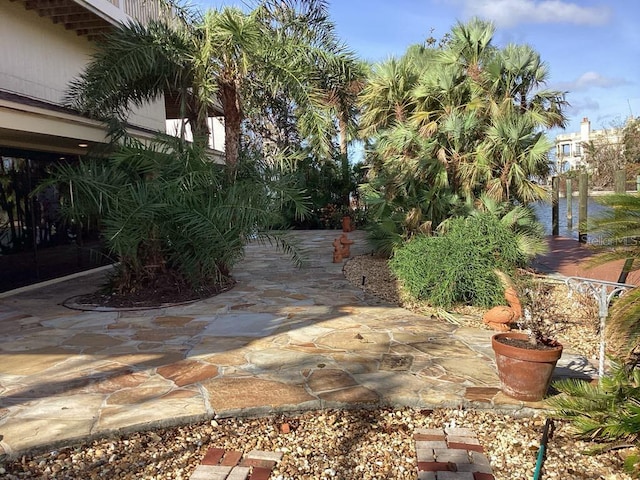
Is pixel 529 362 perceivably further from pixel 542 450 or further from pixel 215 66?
pixel 215 66

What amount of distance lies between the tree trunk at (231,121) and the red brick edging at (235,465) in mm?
6198

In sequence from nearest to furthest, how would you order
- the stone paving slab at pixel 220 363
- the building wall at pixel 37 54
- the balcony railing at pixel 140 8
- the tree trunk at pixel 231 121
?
the stone paving slab at pixel 220 363 → the building wall at pixel 37 54 → the tree trunk at pixel 231 121 → the balcony railing at pixel 140 8

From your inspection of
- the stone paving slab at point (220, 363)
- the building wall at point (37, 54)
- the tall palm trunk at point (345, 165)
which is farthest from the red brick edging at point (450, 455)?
the tall palm trunk at point (345, 165)

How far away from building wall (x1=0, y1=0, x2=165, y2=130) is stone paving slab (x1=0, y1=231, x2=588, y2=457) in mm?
4183

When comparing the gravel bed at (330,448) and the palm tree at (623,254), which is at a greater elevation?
the palm tree at (623,254)

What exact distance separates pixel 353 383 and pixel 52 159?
330 inches

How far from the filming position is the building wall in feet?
28.3

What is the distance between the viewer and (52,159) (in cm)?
966

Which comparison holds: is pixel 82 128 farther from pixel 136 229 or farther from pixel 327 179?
pixel 327 179

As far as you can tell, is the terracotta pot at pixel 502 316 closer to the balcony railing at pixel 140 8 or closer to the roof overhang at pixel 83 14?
the roof overhang at pixel 83 14

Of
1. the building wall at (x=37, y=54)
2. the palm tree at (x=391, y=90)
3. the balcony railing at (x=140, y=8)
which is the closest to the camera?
→ the building wall at (x=37, y=54)

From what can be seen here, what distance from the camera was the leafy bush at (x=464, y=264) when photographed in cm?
665

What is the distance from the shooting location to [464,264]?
663cm

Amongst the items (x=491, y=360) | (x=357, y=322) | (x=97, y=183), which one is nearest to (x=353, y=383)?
(x=491, y=360)
